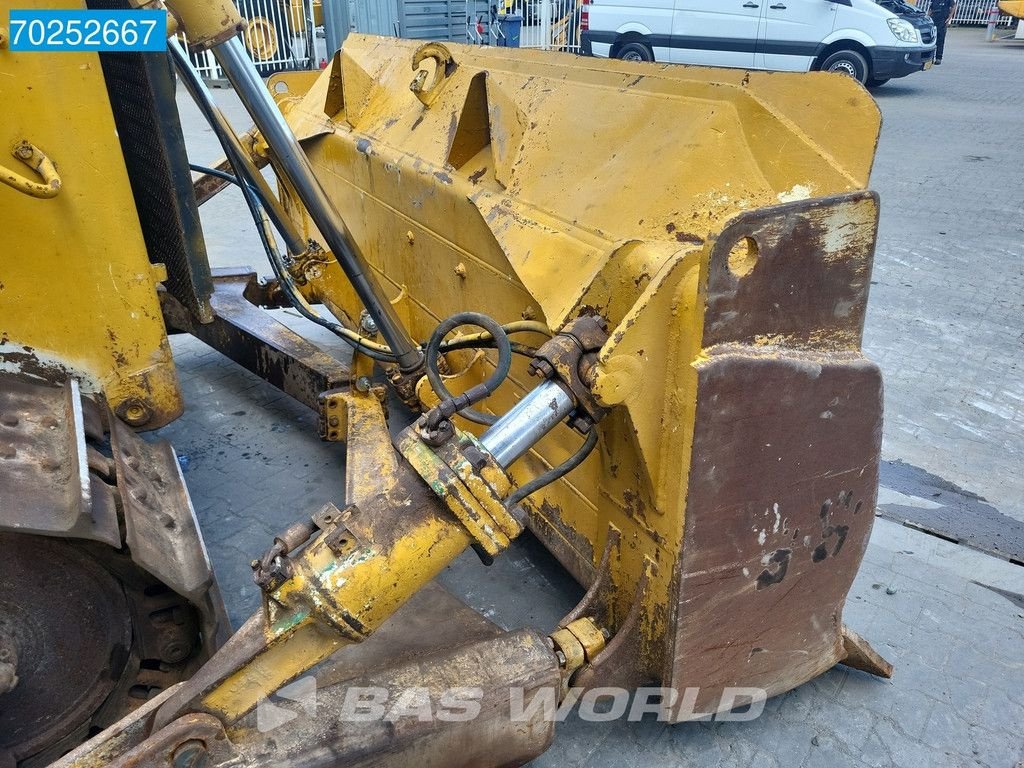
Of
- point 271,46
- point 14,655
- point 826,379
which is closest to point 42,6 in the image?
point 14,655

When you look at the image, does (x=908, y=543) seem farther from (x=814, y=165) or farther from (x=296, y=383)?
(x=296, y=383)

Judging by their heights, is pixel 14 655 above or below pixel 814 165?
below

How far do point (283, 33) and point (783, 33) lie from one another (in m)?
7.98

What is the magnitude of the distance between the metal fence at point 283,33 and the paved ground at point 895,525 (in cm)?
792

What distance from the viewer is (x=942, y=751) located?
203 centimetres

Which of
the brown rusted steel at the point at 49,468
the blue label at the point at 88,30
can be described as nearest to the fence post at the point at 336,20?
the blue label at the point at 88,30

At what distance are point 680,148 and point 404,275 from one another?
139 cm

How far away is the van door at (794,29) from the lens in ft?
36.1

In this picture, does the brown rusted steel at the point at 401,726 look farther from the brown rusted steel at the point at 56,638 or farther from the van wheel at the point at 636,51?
the van wheel at the point at 636,51

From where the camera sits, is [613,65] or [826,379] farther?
[613,65]

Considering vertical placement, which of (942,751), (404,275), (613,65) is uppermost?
(613,65)

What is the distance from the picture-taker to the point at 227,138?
7.92 ft

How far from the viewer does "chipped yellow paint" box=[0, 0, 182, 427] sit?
5.69 feet

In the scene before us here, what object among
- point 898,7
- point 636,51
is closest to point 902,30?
point 898,7
